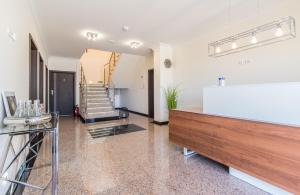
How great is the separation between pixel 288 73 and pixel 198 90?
2.26 meters

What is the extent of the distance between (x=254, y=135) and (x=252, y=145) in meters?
0.12

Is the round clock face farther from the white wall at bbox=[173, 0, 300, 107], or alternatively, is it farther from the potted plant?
the potted plant

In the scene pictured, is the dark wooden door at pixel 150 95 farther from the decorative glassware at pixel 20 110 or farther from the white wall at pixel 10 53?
the decorative glassware at pixel 20 110

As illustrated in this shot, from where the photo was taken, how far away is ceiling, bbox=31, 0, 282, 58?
313cm

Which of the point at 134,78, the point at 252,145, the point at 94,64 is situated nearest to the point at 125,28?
the point at 252,145

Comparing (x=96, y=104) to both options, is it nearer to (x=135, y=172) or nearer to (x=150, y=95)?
(x=150, y=95)

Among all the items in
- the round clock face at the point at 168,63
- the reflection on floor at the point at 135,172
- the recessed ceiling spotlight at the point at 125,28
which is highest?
the recessed ceiling spotlight at the point at 125,28

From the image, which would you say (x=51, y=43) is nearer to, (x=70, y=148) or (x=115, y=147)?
(x=70, y=148)

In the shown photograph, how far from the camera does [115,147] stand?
3.51 m

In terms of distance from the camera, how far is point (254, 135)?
189cm

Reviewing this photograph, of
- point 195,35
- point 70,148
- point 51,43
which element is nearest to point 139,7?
point 195,35

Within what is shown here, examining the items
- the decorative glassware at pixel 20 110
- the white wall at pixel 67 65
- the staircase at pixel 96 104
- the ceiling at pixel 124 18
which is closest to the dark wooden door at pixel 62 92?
the white wall at pixel 67 65

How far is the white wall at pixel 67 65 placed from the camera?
7555mm

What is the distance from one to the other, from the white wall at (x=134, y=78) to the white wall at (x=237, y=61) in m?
2.24
